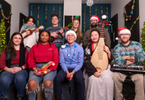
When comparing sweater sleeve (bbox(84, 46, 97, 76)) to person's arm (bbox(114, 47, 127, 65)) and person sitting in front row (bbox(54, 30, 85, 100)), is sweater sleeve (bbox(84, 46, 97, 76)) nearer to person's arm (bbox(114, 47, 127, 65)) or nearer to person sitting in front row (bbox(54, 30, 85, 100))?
person sitting in front row (bbox(54, 30, 85, 100))

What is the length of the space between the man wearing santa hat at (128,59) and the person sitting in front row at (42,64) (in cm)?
111

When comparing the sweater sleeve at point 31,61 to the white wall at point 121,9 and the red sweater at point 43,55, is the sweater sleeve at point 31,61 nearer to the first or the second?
the red sweater at point 43,55

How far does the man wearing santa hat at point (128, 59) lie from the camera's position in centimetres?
186

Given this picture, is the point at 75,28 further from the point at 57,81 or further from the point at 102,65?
the point at 57,81

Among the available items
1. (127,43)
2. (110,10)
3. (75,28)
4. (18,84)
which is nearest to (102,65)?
(127,43)

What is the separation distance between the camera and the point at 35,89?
1.84 metres

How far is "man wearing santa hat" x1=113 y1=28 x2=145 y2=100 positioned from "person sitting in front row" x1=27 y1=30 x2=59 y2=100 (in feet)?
3.65

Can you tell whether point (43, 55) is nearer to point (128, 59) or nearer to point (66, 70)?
point (66, 70)

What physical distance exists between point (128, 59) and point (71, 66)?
106 cm

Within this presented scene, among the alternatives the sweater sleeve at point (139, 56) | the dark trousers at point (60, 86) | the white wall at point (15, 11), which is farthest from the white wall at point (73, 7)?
the dark trousers at point (60, 86)

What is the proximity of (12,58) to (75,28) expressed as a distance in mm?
1510

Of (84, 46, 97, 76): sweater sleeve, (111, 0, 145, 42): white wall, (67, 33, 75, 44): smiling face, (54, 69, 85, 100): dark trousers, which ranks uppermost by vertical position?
(111, 0, 145, 42): white wall

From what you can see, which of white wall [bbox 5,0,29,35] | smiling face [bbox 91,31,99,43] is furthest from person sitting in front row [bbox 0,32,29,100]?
white wall [bbox 5,0,29,35]

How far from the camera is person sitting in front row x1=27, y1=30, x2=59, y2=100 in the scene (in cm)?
184
